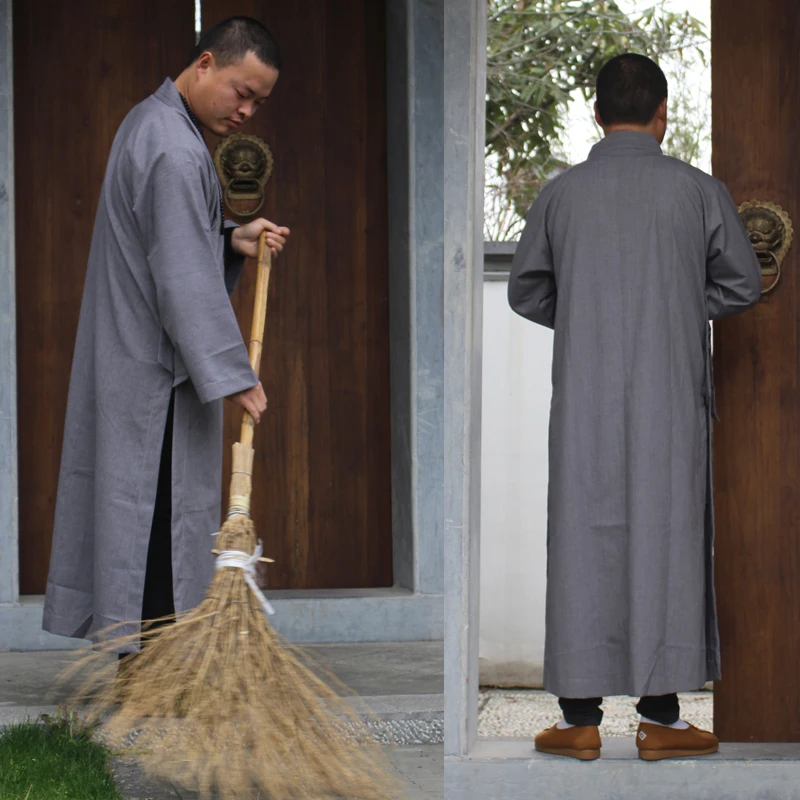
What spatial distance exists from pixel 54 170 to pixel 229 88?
1.84 metres

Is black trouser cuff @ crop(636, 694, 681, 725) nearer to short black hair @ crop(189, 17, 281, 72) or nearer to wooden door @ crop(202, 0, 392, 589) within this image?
short black hair @ crop(189, 17, 281, 72)

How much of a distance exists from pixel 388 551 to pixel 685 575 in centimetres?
218

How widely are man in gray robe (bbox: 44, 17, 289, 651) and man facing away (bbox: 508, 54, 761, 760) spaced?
81 cm

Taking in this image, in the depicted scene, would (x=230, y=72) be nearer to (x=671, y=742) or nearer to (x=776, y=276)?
(x=776, y=276)

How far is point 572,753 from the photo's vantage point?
10.6 feet

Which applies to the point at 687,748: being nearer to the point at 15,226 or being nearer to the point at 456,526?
the point at 456,526

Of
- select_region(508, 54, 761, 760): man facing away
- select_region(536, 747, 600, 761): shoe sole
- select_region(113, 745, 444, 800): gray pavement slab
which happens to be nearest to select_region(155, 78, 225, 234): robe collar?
select_region(508, 54, 761, 760): man facing away

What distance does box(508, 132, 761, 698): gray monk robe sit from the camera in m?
3.19

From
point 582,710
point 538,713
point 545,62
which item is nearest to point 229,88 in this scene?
→ point 582,710

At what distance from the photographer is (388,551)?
5250mm

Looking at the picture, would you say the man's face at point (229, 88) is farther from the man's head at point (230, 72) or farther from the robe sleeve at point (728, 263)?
the robe sleeve at point (728, 263)

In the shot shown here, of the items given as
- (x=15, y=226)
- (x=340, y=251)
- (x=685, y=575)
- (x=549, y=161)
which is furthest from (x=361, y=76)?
(x=549, y=161)

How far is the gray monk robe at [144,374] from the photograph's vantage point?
3.28 metres

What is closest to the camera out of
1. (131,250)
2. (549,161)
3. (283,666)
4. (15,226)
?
(283,666)
